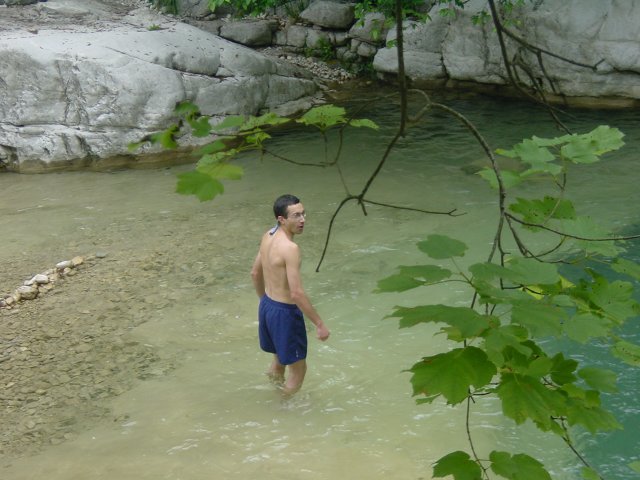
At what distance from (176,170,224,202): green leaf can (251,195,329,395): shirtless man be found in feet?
9.62

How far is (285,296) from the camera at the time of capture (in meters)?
5.07

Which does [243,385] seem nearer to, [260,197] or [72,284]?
[72,284]

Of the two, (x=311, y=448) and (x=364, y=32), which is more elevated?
(x=364, y=32)

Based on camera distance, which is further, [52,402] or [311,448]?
[52,402]

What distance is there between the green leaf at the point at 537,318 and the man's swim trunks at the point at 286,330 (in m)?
3.65

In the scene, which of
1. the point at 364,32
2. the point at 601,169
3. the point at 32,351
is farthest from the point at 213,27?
the point at 32,351

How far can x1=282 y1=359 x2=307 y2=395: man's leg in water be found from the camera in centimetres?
523

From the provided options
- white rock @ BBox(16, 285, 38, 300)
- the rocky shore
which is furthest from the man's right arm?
white rock @ BBox(16, 285, 38, 300)

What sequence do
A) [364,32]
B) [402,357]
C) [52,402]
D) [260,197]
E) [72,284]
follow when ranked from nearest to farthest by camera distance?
[52,402]
[402,357]
[72,284]
[260,197]
[364,32]

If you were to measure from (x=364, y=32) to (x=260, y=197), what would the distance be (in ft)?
25.1

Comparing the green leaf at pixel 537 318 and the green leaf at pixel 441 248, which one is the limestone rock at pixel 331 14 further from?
the green leaf at pixel 537 318

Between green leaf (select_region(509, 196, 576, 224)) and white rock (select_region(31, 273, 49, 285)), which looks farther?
white rock (select_region(31, 273, 49, 285))

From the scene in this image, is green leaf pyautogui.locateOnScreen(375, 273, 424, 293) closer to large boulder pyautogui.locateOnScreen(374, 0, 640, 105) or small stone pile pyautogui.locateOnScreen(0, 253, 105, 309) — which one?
small stone pile pyautogui.locateOnScreen(0, 253, 105, 309)

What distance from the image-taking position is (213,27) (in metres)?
15.9
